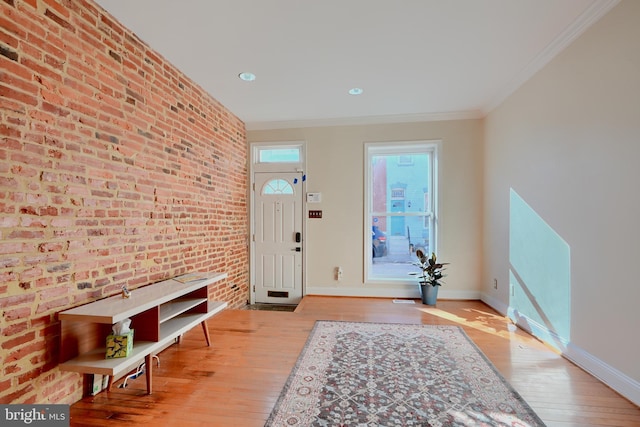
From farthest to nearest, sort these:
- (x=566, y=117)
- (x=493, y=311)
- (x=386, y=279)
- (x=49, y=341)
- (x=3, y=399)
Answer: (x=386, y=279) → (x=493, y=311) → (x=566, y=117) → (x=49, y=341) → (x=3, y=399)

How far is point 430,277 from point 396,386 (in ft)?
7.10

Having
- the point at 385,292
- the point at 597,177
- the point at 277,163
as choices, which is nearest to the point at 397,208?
the point at 385,292

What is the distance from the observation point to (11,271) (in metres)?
1.35

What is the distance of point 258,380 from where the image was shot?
1968mm

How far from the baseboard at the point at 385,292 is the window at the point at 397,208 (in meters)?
0.15

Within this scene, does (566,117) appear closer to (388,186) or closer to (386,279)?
(388,186)

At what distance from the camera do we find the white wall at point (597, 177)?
69.0 inches

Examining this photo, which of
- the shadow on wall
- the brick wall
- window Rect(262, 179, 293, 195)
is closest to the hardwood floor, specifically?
the shadow on wall

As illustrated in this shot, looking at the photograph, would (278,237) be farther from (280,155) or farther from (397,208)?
(397,208)

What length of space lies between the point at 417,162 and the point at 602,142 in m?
2.27

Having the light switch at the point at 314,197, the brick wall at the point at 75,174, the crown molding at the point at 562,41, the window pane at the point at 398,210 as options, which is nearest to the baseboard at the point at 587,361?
the window pane at the point at 398,210

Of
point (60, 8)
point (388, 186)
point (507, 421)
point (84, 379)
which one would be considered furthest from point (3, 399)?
point (388, 186)

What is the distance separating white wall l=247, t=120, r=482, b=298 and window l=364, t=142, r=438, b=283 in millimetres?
144

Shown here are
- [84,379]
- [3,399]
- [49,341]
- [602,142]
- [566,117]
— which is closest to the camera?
[3,399]
